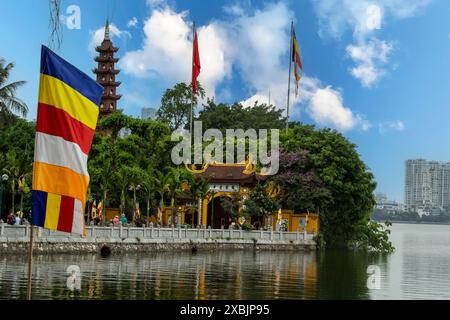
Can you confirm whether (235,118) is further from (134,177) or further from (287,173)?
(134,177)

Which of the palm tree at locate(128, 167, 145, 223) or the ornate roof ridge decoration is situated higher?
the ornate roof ridge decoration

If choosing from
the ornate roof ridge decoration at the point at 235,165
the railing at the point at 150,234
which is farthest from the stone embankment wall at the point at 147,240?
the ornate roof ridge decoration at the point at 235,165

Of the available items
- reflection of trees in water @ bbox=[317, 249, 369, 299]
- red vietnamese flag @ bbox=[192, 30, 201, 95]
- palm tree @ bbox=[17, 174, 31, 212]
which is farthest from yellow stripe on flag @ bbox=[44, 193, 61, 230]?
red vietnamese flag @ bbox=[192, 30, 201, 95]

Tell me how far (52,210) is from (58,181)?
372mm

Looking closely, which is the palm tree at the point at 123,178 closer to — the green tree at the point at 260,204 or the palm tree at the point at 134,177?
→ the palm tree at the point at 134,177

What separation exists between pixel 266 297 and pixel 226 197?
30416 millimetres

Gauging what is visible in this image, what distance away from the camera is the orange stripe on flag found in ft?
28.2

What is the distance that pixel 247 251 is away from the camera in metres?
42.9

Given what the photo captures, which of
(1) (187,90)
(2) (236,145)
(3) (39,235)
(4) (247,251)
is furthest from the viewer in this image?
(1) (187,90)

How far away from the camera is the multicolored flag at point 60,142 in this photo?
8.61 meters

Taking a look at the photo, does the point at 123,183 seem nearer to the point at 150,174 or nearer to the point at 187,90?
the point at 150,174

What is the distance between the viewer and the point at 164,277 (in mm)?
24078

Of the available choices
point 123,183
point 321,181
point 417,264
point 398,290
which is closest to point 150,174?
point 123,183

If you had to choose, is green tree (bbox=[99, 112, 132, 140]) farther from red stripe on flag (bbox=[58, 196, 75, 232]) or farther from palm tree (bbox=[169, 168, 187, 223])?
red stripe on flag (bbox=[58, 196, 75, 232])
